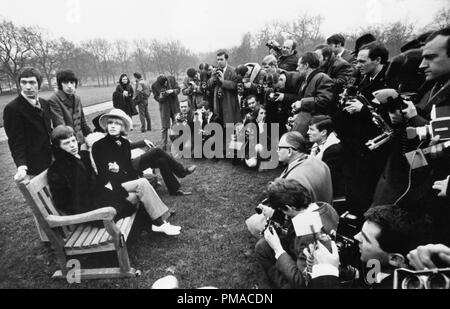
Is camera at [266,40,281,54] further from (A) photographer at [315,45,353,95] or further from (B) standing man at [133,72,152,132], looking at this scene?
(B) standing man at [133,72,152,132]

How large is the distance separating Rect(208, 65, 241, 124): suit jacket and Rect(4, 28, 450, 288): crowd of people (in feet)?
1.63

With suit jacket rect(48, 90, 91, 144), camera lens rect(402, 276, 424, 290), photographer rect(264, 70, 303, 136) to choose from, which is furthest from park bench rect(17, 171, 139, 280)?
photographer rect(264, 70, 303, 136)

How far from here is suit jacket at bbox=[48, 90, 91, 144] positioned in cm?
371

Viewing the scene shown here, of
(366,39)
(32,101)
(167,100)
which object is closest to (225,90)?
(167,100)

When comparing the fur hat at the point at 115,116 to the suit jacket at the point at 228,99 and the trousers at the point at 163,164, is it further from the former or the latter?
the suit jacket at the point at 228,99

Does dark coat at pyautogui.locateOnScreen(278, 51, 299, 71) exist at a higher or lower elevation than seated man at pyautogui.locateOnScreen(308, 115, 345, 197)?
higher

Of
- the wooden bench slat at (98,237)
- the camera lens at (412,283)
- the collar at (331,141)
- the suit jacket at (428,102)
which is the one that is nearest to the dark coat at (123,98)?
the wooden bench slat at (98,237)

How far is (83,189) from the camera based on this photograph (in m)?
→ 2.98

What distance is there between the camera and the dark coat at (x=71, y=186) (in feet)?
9.31

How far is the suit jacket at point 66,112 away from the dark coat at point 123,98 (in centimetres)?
532
